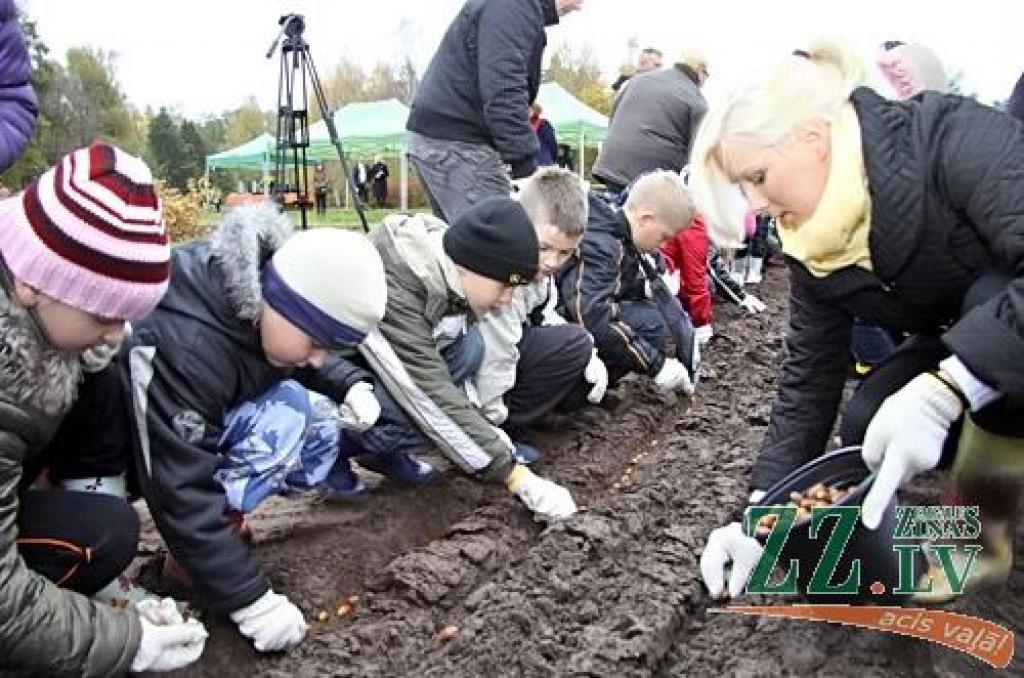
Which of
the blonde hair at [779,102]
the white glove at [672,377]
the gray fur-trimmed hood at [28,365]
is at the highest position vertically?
the blonde hair at [779,102]

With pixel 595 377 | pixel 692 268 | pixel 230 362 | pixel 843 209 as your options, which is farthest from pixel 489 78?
pixel 843 209

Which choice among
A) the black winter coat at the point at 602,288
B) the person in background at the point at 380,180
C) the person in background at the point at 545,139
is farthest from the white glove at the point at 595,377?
the person in background at the point at 380,180

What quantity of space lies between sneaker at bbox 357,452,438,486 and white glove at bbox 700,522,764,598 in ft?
3.94

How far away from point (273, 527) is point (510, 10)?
88.5 inches

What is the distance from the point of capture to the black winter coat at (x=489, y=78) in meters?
3.84

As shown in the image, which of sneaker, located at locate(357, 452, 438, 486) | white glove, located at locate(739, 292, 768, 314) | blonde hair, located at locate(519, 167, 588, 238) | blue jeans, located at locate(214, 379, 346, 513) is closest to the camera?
blue jeans, located at locate(214, 379, 346, 513)

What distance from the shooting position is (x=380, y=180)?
2941 centimetres

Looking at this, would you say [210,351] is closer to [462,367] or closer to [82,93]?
[462,367]

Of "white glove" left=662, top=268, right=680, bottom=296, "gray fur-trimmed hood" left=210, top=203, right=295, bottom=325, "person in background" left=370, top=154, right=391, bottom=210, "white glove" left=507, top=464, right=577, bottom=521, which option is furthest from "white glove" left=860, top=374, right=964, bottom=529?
"person in background" left=370, top=154, right=391, bottom=210

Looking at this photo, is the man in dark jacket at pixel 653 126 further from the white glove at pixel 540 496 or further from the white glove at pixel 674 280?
the white glove at pixel 540 496

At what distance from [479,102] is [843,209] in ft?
7.95

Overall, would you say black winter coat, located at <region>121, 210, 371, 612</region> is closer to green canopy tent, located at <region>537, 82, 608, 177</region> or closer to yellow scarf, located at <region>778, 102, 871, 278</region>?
yellow scarf, located at <region>778, 102, 871, 278</region>

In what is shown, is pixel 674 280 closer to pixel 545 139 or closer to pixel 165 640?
pixel 545 139

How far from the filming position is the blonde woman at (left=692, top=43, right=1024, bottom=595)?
1712 millimetres
